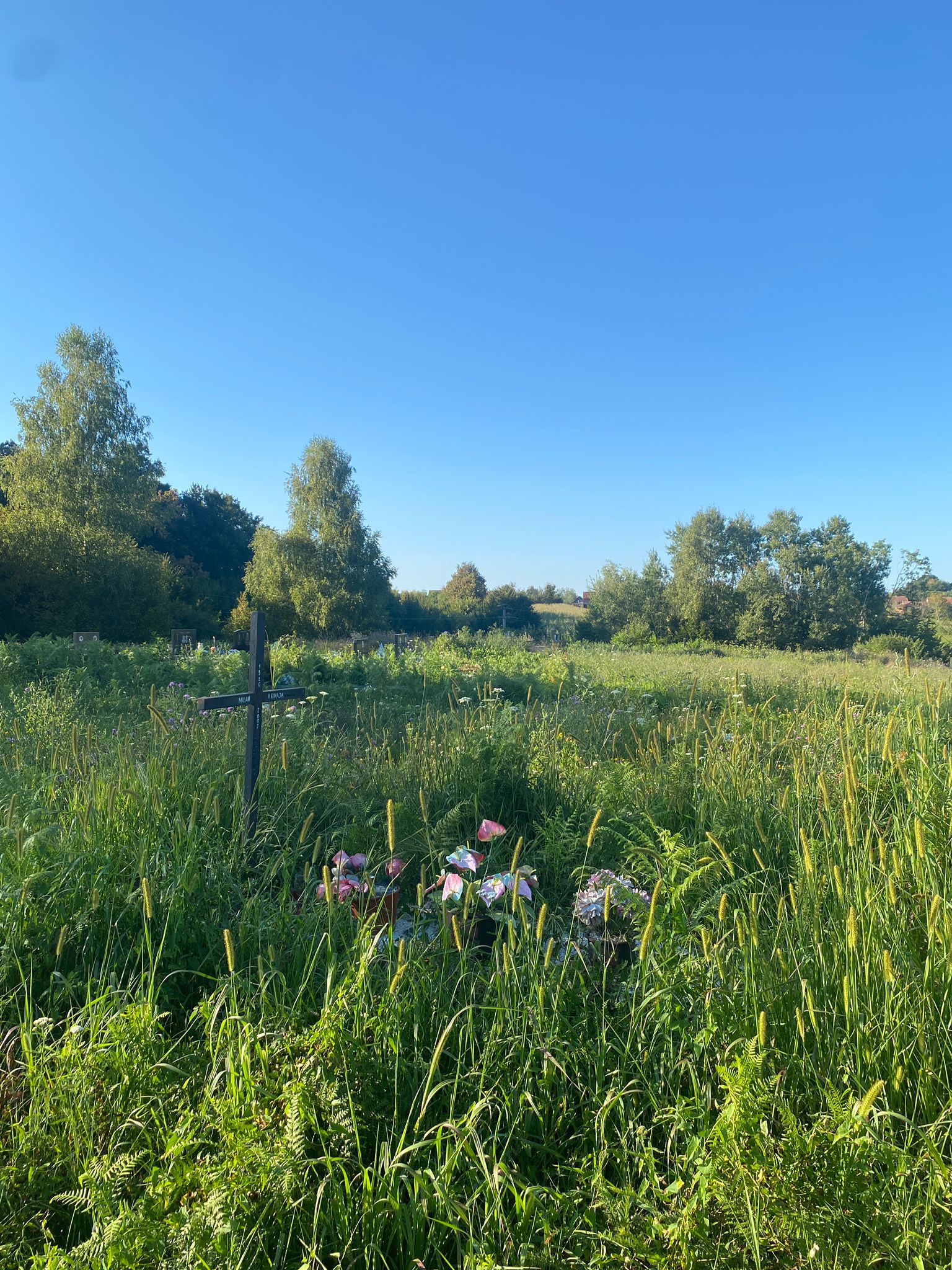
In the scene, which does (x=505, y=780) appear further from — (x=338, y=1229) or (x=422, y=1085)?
(x=338, y=1229)

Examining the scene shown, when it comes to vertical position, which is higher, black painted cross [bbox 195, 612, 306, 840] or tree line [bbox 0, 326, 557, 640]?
tree line [bbox 0, 326, 557, 640]

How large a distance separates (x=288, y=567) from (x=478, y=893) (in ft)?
89.5

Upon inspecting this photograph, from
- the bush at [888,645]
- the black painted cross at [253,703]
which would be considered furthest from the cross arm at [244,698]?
the bush at [888,645]

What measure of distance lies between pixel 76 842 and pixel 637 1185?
217cm

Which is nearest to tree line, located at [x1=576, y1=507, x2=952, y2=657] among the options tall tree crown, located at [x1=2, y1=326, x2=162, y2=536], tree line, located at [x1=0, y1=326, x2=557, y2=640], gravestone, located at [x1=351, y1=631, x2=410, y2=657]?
tree line, located at [x1=0, y1=326, x2=557, y2=640]

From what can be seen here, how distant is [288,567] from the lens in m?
28.0

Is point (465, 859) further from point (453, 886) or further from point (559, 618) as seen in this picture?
point (559, 618)

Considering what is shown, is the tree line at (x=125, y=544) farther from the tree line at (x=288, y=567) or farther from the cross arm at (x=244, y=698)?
the cross arm at (x=244, y=698)

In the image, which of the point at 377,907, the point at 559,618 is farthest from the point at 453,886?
the point at 559,618

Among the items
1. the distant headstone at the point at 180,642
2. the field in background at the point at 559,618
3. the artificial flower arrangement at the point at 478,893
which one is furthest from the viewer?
the field in background at the point at 559,618

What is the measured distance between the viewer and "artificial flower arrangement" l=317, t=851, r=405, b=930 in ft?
→ 7.29

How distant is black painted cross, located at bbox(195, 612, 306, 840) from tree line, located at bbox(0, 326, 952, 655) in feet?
61.1

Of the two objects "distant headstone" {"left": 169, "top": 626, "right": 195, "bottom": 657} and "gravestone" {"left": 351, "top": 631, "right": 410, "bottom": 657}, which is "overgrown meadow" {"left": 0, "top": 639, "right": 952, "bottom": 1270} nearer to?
"distant headstone" {"left": 169, "top": 626, "right": 195, "bottom": 657}

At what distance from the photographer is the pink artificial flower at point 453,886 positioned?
2147 mm
